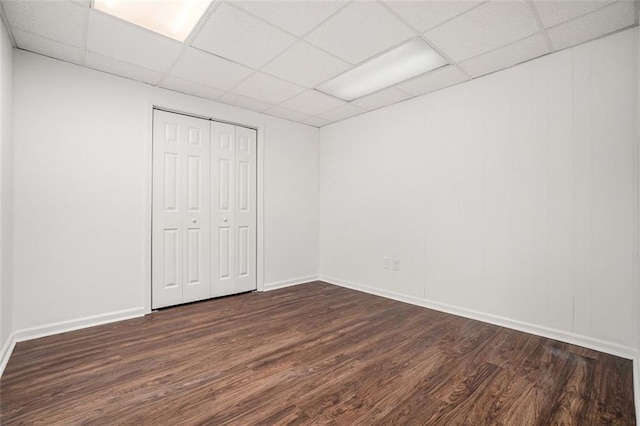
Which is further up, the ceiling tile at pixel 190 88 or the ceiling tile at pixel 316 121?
the ceiling tile at pixel 316 121

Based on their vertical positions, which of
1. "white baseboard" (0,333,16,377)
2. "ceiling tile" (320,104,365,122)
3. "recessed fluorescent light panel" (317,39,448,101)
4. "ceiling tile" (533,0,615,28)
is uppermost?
"recessed fluorescent light panel" (317,39,448,101)

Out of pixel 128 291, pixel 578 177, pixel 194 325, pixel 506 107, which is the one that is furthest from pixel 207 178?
pixel 578 177

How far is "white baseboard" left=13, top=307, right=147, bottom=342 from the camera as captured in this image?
2496 millimetres

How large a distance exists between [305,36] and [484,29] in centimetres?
133

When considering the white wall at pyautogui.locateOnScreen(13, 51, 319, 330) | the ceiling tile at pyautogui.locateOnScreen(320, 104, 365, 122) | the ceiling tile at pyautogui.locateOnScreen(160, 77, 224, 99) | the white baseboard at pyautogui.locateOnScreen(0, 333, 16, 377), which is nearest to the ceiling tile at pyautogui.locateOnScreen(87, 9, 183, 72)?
the ceiling tile at pyautogui.locateOnScreen(160, 77, 224, 99)

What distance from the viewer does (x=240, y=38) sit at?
2.35 metres

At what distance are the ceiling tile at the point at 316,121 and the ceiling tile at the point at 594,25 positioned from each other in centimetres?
273

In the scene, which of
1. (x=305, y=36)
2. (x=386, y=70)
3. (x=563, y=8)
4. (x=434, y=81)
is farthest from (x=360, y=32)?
(x=563, y=8)

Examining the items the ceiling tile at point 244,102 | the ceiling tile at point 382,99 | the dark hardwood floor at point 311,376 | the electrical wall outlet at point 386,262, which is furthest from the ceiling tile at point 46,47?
the electrical wall outlet at point 386,262

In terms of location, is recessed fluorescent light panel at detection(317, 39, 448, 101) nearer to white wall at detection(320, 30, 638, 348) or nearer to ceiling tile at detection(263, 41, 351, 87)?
ceiling tile at detection(263, 41, 351, 87)

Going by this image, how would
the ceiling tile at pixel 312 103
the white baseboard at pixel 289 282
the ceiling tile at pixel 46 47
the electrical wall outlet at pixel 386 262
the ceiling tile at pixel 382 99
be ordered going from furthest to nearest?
the white baseboard at pixel 289 282 < the electrical wall outlet at pixel 386 262 < the ceiling tile at pixel 312 103 < the ceiling tile at pixel 382 99 < the ceiling tile at pixel 46 47

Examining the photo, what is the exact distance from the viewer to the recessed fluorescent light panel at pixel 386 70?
262 centimetres

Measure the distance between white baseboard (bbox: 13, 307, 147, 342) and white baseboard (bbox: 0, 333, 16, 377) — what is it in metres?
0.09

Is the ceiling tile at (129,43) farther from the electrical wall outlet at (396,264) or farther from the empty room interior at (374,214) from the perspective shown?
the electrical wall outlet at (396,264)
